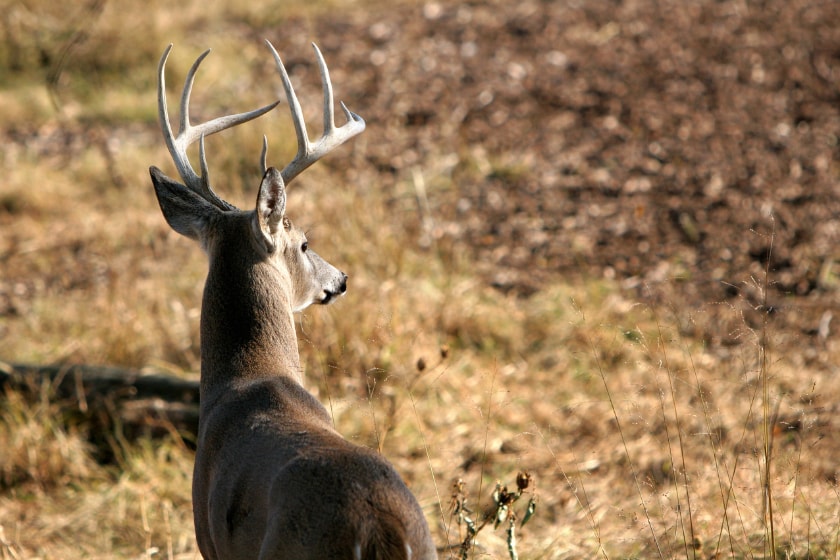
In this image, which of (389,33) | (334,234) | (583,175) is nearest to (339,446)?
(334,234)

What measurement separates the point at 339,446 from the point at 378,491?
0.24 meters

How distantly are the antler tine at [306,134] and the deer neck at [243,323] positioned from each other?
0.42 m

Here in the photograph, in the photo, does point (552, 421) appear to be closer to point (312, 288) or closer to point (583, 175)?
point (312, 288)

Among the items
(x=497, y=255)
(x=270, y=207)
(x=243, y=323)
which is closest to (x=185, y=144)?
(x=270, y=207)

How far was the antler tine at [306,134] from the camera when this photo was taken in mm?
3945

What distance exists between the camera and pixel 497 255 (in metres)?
7.97

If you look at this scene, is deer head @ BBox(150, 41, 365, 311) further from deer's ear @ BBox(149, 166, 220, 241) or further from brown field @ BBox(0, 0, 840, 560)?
brown field @ BBox(0, 0, 840, 560)

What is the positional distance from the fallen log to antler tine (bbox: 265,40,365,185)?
1.98m

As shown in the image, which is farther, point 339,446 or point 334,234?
point 334,234

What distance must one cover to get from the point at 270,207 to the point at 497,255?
14.8ft

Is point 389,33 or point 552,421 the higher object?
point 389,33

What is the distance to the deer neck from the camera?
3.57 m

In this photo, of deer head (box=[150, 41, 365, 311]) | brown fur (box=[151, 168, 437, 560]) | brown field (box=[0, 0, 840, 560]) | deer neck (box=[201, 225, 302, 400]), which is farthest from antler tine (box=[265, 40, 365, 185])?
brown field (box=[0, 0, 840, 560])

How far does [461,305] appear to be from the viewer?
678 centimetres
